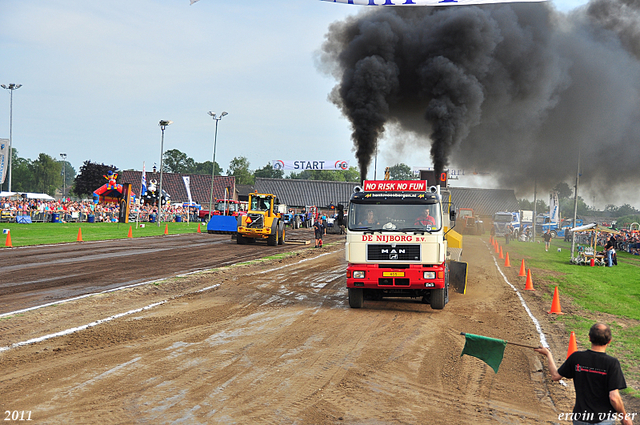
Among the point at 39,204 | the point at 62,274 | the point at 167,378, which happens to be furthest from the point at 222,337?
the point at 39,204

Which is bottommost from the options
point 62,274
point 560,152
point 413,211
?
point 62,274

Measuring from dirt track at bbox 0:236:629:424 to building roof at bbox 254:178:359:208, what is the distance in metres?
74.8

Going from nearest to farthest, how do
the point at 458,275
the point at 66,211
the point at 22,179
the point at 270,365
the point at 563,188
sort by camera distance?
the point at 270,365, the point at 458,275, the point at 66,211, the point at 563,188, the point at 22,179

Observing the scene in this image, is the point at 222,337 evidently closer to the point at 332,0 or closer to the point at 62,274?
the point at 62,274

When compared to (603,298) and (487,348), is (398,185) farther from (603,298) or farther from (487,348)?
(603,298)

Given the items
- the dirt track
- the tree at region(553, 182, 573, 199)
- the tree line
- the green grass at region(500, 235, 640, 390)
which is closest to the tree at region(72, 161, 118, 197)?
the tree line

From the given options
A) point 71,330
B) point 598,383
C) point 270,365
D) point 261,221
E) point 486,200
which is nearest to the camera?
point 598,383

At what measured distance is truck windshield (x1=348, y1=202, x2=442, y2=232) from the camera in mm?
11375

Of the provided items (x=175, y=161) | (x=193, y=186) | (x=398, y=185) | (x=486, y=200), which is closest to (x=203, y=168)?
(x=175, y=161)

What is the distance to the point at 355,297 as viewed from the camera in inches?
465

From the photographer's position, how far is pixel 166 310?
35.5ft

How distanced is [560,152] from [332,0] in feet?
69.7

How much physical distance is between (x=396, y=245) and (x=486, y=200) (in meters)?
82.4

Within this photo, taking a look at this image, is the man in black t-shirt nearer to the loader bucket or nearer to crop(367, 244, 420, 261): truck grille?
crop(367, 244, 420, 261): truck grille
